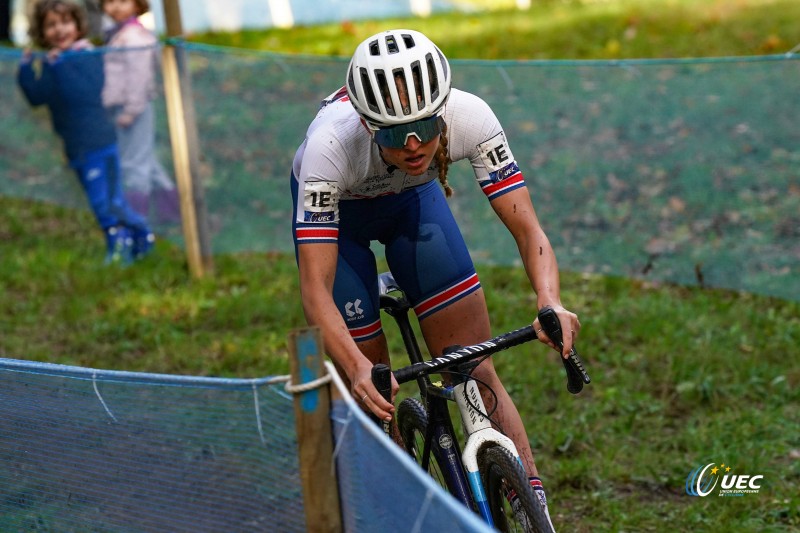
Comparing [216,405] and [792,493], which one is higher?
[216,405]

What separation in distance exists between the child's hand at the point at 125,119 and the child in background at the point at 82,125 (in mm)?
127

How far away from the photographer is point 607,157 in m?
7.72

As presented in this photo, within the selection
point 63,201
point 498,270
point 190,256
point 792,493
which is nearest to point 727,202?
point 498,270

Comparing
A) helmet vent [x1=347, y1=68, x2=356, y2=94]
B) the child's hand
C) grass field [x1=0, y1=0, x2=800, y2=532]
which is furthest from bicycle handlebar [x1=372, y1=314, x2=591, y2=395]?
the child's hand

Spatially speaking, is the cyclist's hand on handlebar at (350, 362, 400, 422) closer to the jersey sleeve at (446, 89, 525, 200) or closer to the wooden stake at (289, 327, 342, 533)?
the wooden stake at (289, 327, 342, 533)

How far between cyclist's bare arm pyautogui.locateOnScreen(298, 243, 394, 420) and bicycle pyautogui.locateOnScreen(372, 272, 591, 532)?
0.38 ft

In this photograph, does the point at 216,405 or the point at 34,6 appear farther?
the point at 34,6

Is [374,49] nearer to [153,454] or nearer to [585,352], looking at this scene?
[153,454]

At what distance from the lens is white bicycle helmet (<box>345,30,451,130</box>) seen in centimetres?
345

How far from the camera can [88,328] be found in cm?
749

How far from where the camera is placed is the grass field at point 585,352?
194 inches

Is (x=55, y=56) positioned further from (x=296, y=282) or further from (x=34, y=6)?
(x=296, y=282)

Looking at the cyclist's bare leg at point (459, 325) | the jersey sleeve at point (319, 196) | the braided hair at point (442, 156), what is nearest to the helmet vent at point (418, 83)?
the braided hair at point (442, 156)

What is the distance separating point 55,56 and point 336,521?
22.3 feet
